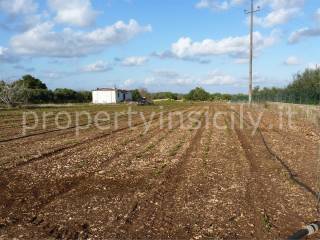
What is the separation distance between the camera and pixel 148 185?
955 cm

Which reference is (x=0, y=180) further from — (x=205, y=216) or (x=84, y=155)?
(x=205, y=216)

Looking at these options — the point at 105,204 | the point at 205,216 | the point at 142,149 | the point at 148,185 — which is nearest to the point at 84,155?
the point at 142,149

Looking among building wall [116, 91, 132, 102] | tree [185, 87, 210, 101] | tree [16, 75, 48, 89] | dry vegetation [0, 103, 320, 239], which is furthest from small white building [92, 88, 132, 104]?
dry vegetation [0, 103, 320, 239]

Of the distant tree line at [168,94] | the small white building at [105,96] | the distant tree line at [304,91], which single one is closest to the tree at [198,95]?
the distant tree line at [168,94]

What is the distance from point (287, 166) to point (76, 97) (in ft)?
284

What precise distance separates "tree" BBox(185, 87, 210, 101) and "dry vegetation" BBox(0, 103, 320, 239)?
121462mm

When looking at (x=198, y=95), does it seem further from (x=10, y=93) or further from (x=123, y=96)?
(x=10, y=93)

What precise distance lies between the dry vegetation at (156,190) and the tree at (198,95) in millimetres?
121462

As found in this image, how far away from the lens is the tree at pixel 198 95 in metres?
138

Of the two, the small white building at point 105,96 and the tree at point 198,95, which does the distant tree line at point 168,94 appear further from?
the small white building at point 105,96

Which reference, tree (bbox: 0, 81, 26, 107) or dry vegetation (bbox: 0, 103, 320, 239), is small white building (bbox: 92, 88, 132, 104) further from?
dry vegetation (bbox: 0, 103, 320, 239)

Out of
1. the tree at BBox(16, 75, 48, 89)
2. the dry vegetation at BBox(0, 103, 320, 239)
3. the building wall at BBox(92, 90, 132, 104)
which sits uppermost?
the tree at BBox(16, 75, 48, 89)

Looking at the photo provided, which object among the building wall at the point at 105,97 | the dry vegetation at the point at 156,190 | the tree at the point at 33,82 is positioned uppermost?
the tree at the point at 33,82

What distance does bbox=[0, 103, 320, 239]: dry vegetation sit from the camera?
22.3ft
